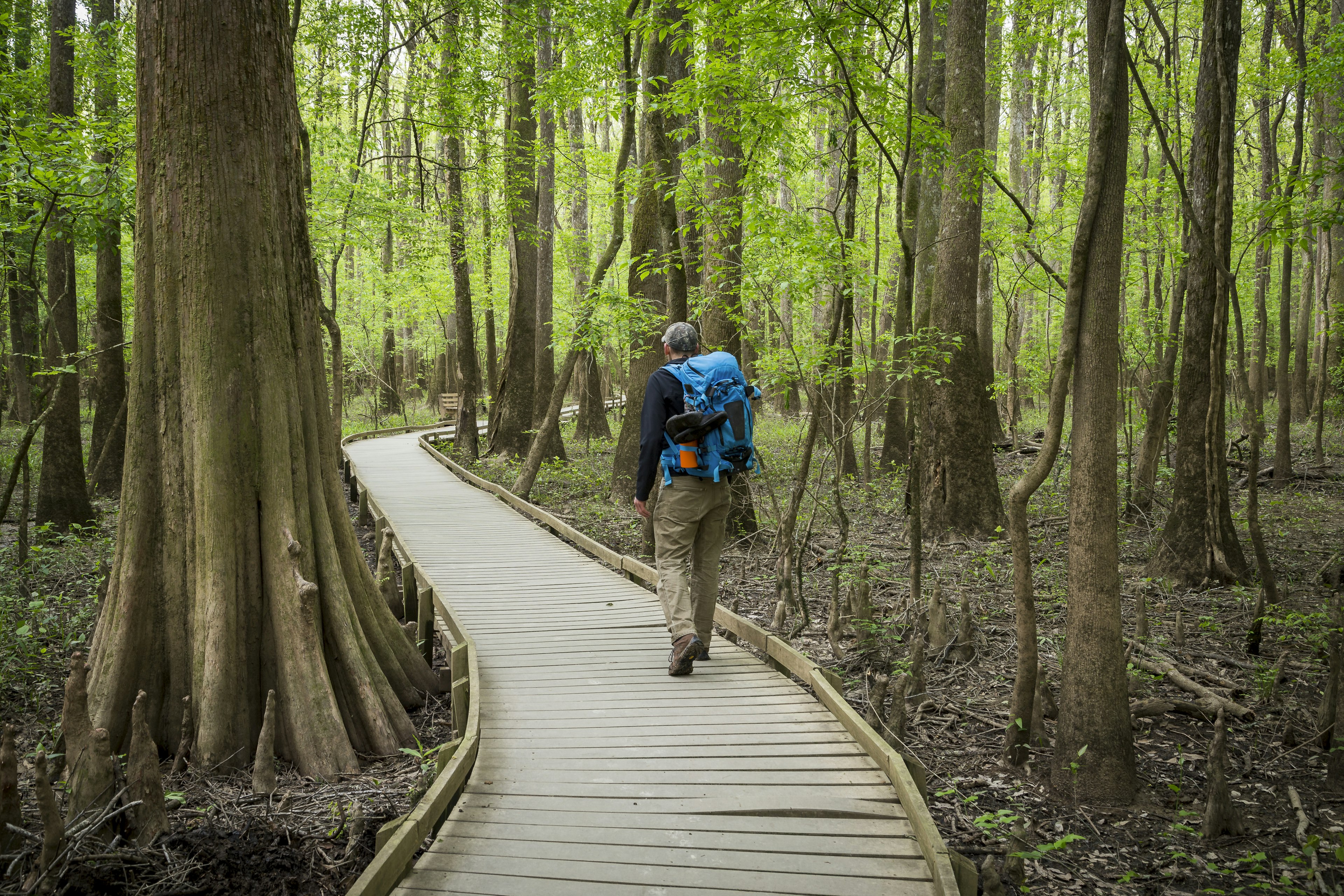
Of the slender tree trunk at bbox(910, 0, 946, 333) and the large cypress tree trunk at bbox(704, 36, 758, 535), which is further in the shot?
the slender tree trunk at bbox(910, 0, 946, 333)

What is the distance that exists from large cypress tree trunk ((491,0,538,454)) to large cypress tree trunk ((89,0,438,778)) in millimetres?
9974

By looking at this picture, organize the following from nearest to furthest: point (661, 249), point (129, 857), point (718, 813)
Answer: point (129, 857) < point (718, 813) < point (661, 249)

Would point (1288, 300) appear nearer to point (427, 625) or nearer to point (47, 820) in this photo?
point (427, 625)

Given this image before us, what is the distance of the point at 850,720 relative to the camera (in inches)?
167

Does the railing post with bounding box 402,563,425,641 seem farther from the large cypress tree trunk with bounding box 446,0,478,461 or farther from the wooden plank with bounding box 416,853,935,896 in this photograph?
the large cypress tree trunk with bounding box 446,0,478,461

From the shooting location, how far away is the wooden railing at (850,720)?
2.93m

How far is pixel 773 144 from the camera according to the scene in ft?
26.3

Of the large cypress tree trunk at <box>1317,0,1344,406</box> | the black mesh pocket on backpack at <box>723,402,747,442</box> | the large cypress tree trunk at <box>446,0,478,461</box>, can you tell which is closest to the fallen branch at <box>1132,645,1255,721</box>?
the black mesh pocket on backpack at <box>723,402,747,442</box>

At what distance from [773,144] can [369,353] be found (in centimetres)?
3233

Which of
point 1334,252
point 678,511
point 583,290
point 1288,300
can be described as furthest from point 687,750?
point 1334,252

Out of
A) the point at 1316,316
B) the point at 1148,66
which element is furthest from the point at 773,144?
the point at 1316,316

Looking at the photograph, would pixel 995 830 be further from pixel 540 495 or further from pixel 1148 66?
pixel 1148 66

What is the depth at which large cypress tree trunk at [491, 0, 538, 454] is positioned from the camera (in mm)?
14906

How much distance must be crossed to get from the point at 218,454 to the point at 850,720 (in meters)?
3.92
